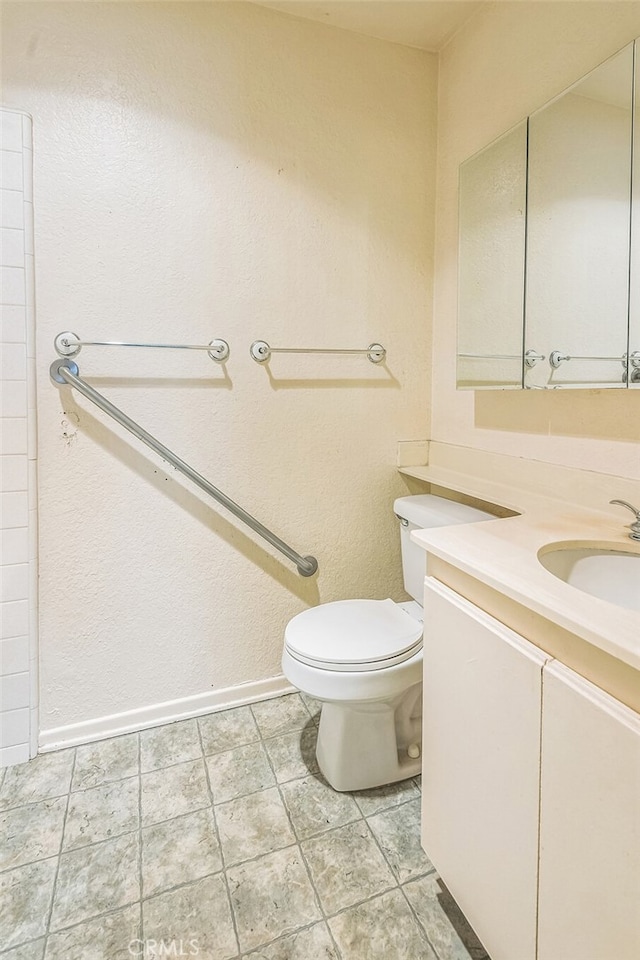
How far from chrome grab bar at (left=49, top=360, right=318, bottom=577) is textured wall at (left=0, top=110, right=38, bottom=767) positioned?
0.32 ft

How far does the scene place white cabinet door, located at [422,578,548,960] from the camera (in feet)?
2.41

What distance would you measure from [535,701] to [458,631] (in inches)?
7.6

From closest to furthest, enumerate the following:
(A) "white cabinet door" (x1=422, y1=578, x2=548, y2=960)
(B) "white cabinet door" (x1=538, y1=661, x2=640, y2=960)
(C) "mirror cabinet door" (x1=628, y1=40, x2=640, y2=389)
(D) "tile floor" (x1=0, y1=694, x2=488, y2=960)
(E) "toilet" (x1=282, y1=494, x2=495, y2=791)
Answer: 1. (B) "white cabinet door" (x1=538, y1=661, x2=640, y2=960)
2. (A) "white cabinet door" (x1=422, y1=578, x2=548, y2=960)
3. (D) "tile floor" (x1=0, y1=694, x2=488, y2=960)
4. (C) "mirror cabinet door" (x1=628, y1=40, x2=640, y2=389)
5. (E) "toilet" (x1=282, y1=494, x2=495, y2=791)

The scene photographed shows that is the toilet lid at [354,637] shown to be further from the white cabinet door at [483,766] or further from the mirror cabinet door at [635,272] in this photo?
the mirror cabinet door at [635,272]

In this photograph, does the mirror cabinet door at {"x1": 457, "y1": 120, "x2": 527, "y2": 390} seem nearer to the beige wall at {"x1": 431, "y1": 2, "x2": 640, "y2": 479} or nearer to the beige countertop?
the beige wall at {"x1": 431, "y1": 2, "x2": 640, "y2": 479}

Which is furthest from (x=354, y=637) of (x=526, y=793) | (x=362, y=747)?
(x=526, y=793)

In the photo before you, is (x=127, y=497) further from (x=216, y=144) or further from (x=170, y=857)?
(x=216, y=144)

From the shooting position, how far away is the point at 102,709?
1563 mm

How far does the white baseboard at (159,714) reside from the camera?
152 cm

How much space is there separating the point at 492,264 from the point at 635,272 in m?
0.48

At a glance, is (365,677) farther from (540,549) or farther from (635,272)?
(635,272)

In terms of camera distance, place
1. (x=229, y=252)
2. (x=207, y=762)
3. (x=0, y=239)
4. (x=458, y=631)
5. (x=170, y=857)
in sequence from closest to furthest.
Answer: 1. (x=458, y=631)
2. (x=170, y=857)
3. (x=0, y=239)
4. (x=207, y=762)
5. (x=229, y=252)

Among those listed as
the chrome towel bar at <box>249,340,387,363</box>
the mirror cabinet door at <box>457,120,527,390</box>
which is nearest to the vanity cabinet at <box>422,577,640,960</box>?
the mirror cabinet door at <box>457,120,527,390</box>

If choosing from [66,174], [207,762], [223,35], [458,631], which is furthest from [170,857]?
[223,35]
